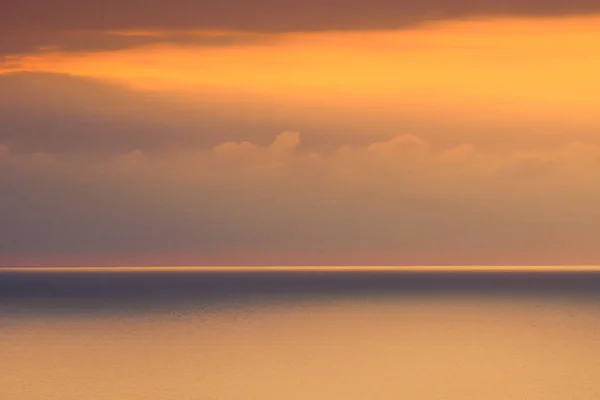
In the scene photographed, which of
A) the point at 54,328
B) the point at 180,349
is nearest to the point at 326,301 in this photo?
the point at 54,328

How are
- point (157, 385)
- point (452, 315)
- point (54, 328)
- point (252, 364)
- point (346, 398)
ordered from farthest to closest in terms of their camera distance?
point (452, 315), point (54, 328), point (252, 364), point (157, 385), point (346, 398)

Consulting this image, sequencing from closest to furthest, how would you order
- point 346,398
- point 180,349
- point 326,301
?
point 346,398 < point 180,349 < point 326,301

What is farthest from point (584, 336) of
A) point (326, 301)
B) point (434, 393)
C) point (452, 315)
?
point (326, 301)

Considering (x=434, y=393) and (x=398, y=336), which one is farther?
(x=398, y=336)

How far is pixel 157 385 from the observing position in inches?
436

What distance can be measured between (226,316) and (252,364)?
813cm

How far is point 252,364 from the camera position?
12.7 meters

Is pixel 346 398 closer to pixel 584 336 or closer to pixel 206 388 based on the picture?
pixel 206 388

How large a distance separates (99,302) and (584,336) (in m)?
13.3

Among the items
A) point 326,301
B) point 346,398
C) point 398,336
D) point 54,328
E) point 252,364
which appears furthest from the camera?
point 326,301

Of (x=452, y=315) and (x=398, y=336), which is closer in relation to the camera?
(x=398, y=336)

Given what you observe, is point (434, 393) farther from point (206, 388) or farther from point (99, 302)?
point (99, 302)

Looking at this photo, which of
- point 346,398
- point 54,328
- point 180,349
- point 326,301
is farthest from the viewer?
point 326,301

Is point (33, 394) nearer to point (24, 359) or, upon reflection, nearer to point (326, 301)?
point (24, 359)
